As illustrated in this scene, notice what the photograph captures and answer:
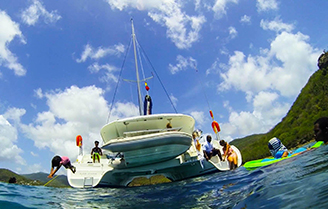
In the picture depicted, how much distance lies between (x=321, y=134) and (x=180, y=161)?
6933mm

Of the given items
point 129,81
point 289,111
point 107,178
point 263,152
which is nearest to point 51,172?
point 107,178

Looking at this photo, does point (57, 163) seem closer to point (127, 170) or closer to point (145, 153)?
point (145, 153)

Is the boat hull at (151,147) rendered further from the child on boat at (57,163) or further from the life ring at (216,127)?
the life ring at (216,127)

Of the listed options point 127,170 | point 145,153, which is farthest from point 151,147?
point 127,170

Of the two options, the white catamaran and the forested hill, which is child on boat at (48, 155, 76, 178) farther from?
the forested hill

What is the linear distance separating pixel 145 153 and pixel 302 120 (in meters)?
47.8

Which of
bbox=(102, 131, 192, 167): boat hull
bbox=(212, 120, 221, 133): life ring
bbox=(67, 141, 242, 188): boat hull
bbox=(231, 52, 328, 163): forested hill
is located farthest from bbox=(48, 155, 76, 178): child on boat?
bbox=(231, 52, 328, 163): forested hill

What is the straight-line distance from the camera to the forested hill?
37.5 metres

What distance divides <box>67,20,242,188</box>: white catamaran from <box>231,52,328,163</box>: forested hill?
30834 mm

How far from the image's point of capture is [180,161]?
389 inches

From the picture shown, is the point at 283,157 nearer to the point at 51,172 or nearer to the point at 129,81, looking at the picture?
the point at 51,172

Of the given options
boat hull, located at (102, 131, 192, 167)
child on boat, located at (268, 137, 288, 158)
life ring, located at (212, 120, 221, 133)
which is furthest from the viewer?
life ring, located at (212, 120, 221, 133)

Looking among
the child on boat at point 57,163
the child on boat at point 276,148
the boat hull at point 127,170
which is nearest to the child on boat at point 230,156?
the boat hull at point 127,170

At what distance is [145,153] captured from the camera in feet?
27.3
